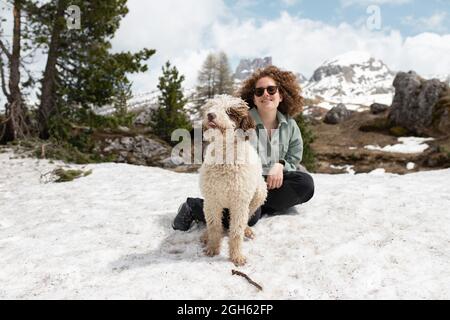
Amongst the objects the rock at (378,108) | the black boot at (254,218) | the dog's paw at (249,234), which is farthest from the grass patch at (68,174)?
the rock at (378,108)

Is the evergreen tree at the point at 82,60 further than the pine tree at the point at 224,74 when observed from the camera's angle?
No

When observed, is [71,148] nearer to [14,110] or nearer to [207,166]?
[14,110]

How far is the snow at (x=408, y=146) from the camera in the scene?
27.8m

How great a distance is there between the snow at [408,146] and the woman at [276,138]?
2561 cm

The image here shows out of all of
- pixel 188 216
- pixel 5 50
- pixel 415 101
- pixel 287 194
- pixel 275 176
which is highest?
pixel 5 50

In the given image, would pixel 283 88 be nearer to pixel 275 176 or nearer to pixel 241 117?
pixel 275 176

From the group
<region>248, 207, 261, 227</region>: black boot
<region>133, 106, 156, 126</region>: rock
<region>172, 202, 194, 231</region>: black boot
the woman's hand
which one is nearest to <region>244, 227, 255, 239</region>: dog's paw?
<region>248, 207, 261, 227</region>: black boot

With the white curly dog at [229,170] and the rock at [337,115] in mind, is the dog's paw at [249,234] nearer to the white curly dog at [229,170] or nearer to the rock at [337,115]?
the white curly dog at [229,170]

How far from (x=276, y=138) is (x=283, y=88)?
810 mm

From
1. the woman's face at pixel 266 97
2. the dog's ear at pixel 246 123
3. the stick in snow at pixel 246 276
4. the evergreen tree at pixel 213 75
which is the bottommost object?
the stick in snow at pixel 246 276

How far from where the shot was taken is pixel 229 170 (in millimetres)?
4301

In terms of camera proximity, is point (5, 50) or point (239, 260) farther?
point (5, 50)

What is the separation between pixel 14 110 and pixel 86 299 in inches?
565

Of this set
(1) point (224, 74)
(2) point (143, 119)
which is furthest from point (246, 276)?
(1) point (224, 74)
